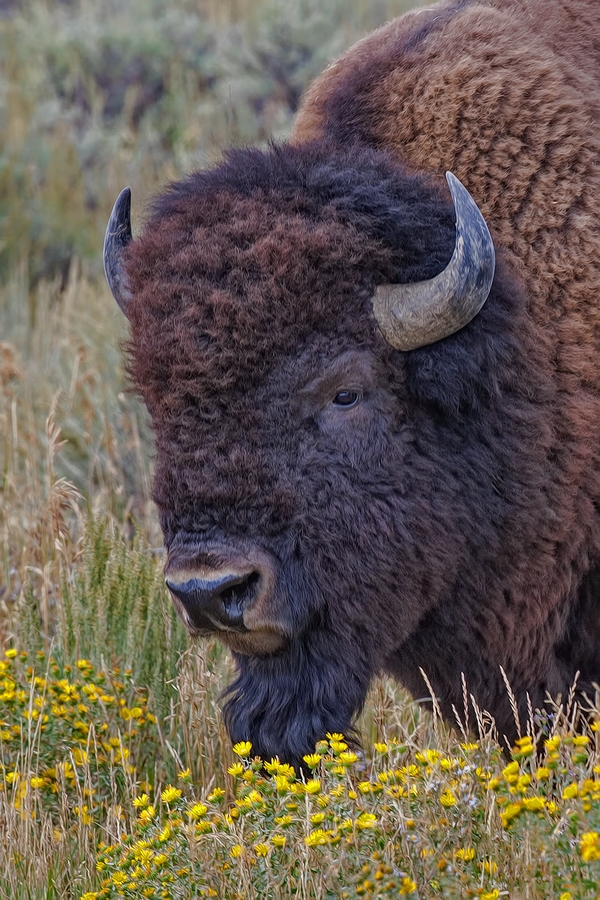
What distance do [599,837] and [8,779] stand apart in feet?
7.31

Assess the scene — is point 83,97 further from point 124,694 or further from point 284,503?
point 284,503

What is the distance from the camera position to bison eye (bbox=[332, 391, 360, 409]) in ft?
11.3

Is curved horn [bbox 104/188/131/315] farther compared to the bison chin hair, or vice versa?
curved horn [bbox 104/188/131/315]

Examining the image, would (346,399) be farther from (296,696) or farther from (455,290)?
(296,696)


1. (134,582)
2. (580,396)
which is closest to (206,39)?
(134,582)

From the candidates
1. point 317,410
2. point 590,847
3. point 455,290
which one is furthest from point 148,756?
point 590,847

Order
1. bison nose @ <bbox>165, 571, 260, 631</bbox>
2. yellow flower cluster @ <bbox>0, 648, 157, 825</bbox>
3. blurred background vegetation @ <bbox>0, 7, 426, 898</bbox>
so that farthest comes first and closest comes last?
1. blurred background vegetation @ <bbox>0, 7, 426, 898</bbox>
2. yellow flower cluster @ <bbox>0, 648, 157, 825</bbox>
3. bison nose @ <bbox>165, 571, 260, 631</bbox>

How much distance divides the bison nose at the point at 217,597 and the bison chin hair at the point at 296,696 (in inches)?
11.1

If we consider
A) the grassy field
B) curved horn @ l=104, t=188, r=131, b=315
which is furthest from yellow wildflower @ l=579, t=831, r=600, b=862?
curved horn @ l=104, t=188, r=131, b=315

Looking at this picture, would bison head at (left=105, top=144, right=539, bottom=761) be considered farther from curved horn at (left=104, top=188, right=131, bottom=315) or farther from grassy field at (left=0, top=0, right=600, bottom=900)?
grassy field at (left=0, top=0, right=600, bottom=900)

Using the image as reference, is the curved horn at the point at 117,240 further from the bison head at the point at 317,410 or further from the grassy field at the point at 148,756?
the grassy field at the point at 148,756

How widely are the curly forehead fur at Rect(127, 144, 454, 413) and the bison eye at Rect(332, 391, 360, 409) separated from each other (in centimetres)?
16

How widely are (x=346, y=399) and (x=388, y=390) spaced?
0.14 m

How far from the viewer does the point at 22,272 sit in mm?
10320
